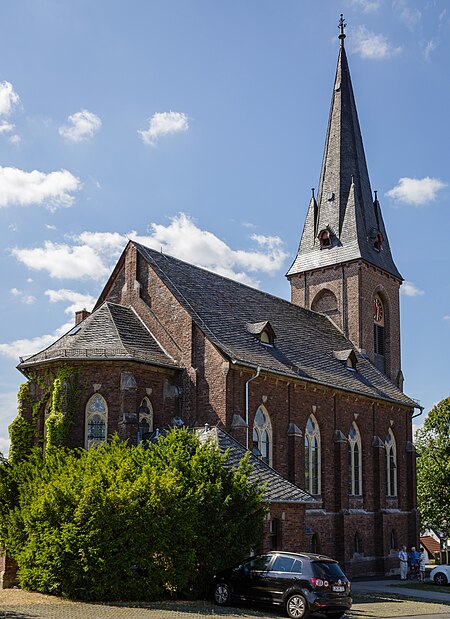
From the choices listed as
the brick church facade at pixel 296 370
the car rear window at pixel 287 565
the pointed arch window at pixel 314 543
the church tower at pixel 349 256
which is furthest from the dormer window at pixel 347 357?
the car rear window at pixel 287 565

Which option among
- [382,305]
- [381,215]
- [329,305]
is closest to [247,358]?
[329,305]

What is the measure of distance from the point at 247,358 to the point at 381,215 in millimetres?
22468

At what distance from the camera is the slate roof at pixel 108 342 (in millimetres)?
28953

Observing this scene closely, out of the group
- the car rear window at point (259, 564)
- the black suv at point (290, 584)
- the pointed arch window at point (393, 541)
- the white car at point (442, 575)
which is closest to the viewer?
the black suv at point (290, 584)

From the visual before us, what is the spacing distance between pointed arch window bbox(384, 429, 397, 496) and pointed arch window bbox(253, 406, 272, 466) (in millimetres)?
11148

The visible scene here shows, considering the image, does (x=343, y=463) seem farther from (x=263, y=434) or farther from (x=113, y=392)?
(x=113, y=392)

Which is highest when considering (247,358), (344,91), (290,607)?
(344,91)

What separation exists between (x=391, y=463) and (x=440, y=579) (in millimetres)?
8646

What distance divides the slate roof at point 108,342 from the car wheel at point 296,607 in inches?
480

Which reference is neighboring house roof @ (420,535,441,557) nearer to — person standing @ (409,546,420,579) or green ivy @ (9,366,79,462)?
person standing @ (409,546,420,579)

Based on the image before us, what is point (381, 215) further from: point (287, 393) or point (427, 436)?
point (287, 393)

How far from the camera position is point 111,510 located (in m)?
20.0

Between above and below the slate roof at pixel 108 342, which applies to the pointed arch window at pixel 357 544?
below

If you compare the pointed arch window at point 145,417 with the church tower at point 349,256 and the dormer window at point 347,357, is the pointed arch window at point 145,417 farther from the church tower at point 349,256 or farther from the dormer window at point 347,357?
the church tower at point 349,256
